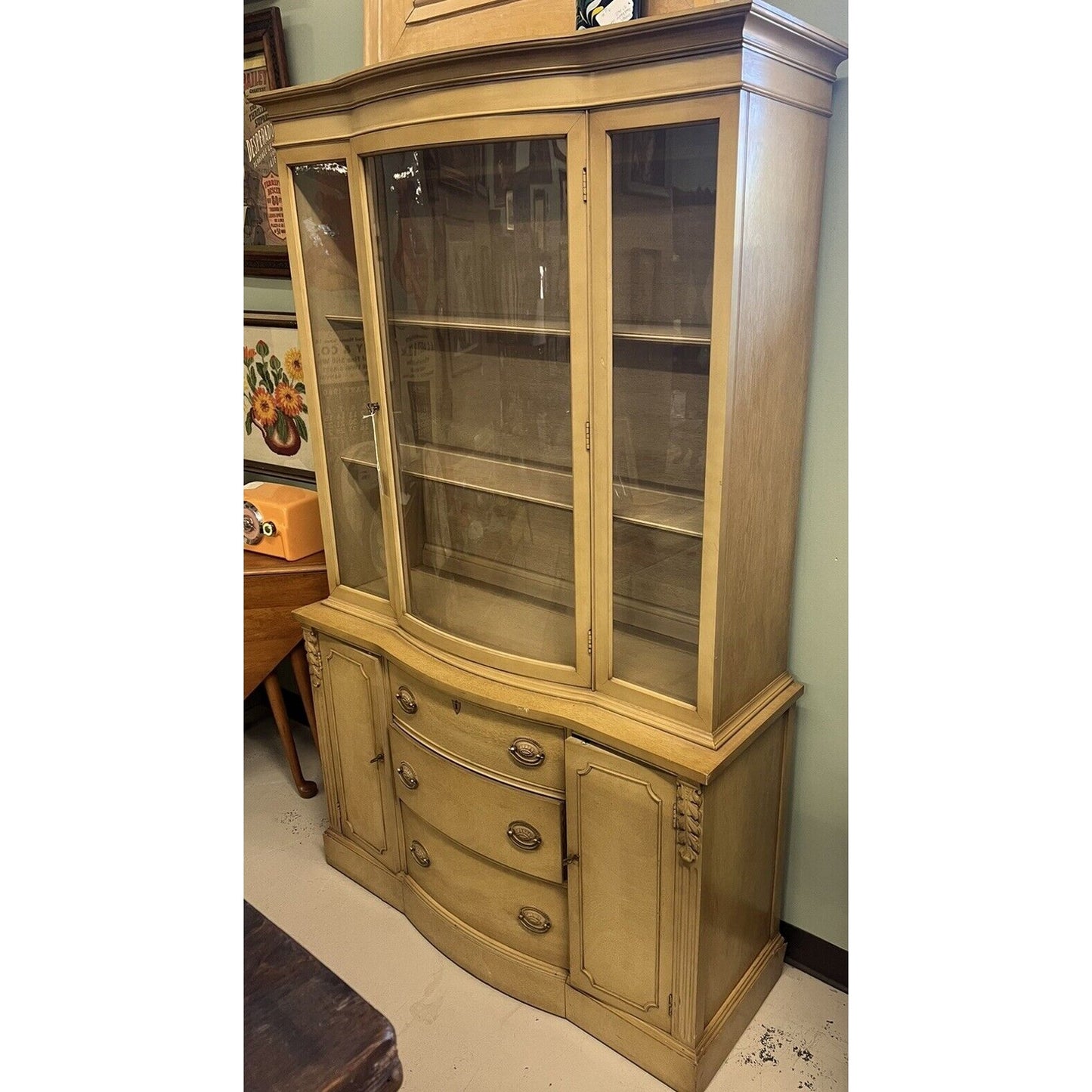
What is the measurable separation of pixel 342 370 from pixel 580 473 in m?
0.80

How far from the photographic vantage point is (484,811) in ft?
6.39

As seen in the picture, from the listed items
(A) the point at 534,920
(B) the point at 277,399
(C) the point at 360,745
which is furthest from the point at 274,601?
(A) the point at 534,920

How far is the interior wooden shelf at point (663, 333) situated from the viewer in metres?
1.47

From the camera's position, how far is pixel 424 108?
64.4 inches

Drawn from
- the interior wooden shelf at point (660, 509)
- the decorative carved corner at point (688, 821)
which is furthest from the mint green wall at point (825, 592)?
the decorative carved corner at point (688, 821)

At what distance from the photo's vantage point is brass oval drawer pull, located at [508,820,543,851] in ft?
6.15

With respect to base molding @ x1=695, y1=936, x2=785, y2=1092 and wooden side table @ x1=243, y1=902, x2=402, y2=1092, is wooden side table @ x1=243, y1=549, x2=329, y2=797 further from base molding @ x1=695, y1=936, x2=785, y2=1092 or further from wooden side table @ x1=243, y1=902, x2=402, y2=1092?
wooden side table @ x1=243, y1=902, x2=402, y2=1092

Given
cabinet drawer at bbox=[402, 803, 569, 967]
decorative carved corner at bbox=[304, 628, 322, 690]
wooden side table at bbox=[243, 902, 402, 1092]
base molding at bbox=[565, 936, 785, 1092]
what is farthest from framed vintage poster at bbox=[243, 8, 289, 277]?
wooden side table at bbox=[243, 902, 402, 1092]

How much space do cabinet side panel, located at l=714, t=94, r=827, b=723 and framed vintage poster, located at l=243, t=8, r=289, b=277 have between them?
59.6 inches

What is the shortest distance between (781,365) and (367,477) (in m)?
1.08

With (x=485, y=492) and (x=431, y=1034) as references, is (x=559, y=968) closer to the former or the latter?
(x=431, y=1034)

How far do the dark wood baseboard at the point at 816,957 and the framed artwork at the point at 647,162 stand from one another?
1.67m

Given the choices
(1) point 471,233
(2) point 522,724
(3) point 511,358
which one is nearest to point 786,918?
(2) point 522,724

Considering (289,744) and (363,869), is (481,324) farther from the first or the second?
(289,744)
